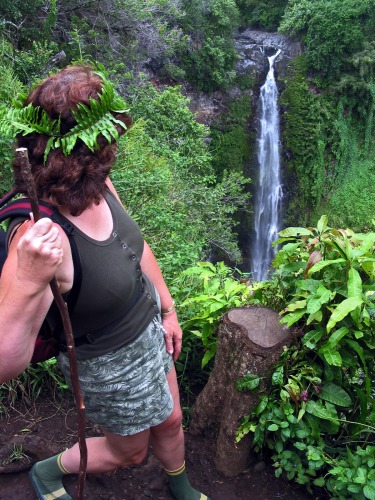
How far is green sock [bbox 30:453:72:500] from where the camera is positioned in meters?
2.08

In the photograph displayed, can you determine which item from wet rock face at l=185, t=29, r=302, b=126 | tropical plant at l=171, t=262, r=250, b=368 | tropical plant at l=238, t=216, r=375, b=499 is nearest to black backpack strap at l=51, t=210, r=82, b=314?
tropical plant at l=238, t=216, r=375, b=499

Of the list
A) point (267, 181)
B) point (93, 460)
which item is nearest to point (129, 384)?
point (93, 460)

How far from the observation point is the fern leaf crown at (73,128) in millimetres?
1313

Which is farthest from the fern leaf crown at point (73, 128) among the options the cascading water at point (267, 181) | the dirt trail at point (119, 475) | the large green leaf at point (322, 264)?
the cascading water at point (267, 181)

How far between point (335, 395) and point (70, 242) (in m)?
1.36

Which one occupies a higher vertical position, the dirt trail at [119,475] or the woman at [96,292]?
the woman at [96,292]

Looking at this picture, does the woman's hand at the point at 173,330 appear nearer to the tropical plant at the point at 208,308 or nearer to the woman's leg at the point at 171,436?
the woman's leg at the point at 171,436

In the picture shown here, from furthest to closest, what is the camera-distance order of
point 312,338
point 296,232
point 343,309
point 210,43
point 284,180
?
point 284,180, point 210,43, point 296,232, point 312,338, point 343,309

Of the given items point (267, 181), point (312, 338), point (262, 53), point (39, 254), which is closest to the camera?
point (39, 254)

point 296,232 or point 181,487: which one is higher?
A: point 296,232

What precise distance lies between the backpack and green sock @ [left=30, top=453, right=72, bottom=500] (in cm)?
79

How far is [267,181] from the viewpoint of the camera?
18109 millimetres

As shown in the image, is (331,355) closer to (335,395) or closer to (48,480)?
(335,395)

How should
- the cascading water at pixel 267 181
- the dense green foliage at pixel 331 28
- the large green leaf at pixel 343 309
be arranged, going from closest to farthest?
the large green leaf at pixel 343 309 < the dense green foliage at pixel 331 28 < the cascading water at pixel 267 181
